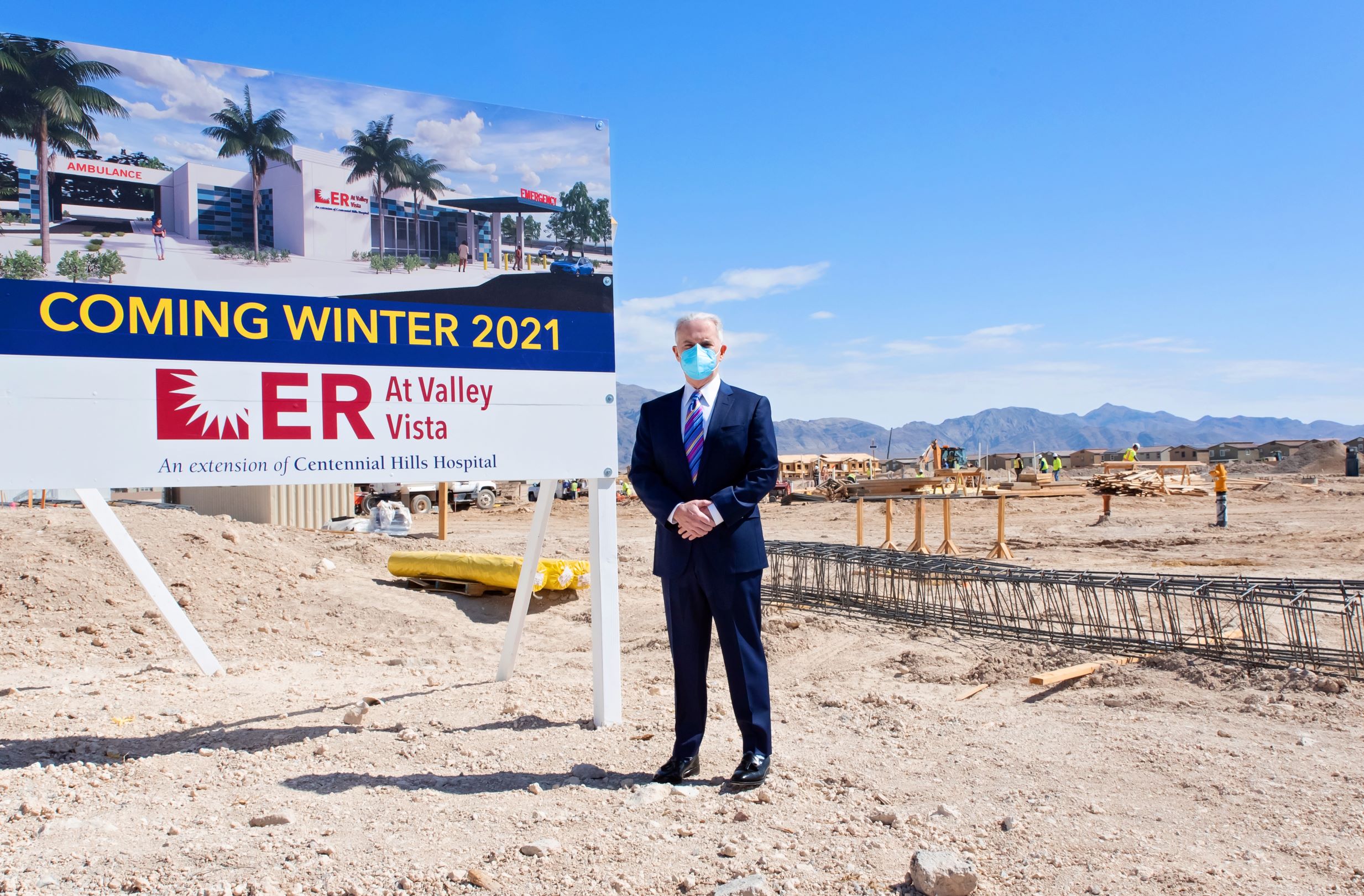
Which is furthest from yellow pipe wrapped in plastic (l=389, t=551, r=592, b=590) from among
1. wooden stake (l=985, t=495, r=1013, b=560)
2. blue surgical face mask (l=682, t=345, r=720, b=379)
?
wooden stake (l=985, t=495, r=1013, b=560)

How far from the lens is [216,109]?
409 centimetres

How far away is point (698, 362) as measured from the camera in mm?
3553

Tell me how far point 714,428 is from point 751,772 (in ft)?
4.31

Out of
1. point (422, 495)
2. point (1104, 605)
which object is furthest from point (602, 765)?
point (422, 495)

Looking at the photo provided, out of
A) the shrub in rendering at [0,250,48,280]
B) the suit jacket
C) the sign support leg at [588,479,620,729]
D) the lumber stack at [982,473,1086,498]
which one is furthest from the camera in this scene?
the lumber stack at [982,473,1086,498]

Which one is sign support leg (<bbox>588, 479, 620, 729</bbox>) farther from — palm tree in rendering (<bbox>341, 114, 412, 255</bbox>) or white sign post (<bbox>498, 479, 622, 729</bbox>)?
palm tree in rendering (<bbox>341, 114, 412, 255</bbox>)

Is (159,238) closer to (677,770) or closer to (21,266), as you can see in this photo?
(21,266)

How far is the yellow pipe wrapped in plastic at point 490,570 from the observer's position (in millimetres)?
8945

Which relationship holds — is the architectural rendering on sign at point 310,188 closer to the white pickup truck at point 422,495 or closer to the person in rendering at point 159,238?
the person in rendering at point 159,238

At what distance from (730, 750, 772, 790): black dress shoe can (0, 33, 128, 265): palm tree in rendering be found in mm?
3457

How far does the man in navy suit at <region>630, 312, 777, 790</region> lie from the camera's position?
3.48 metres

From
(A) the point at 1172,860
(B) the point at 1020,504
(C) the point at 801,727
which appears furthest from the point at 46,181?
(B) the point at 1020,504

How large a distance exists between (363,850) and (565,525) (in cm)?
2166

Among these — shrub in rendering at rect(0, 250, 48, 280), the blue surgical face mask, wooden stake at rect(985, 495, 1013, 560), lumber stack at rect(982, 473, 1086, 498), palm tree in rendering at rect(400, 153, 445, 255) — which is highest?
palm tree in rendering at rect(400, 153, 445, 255)
